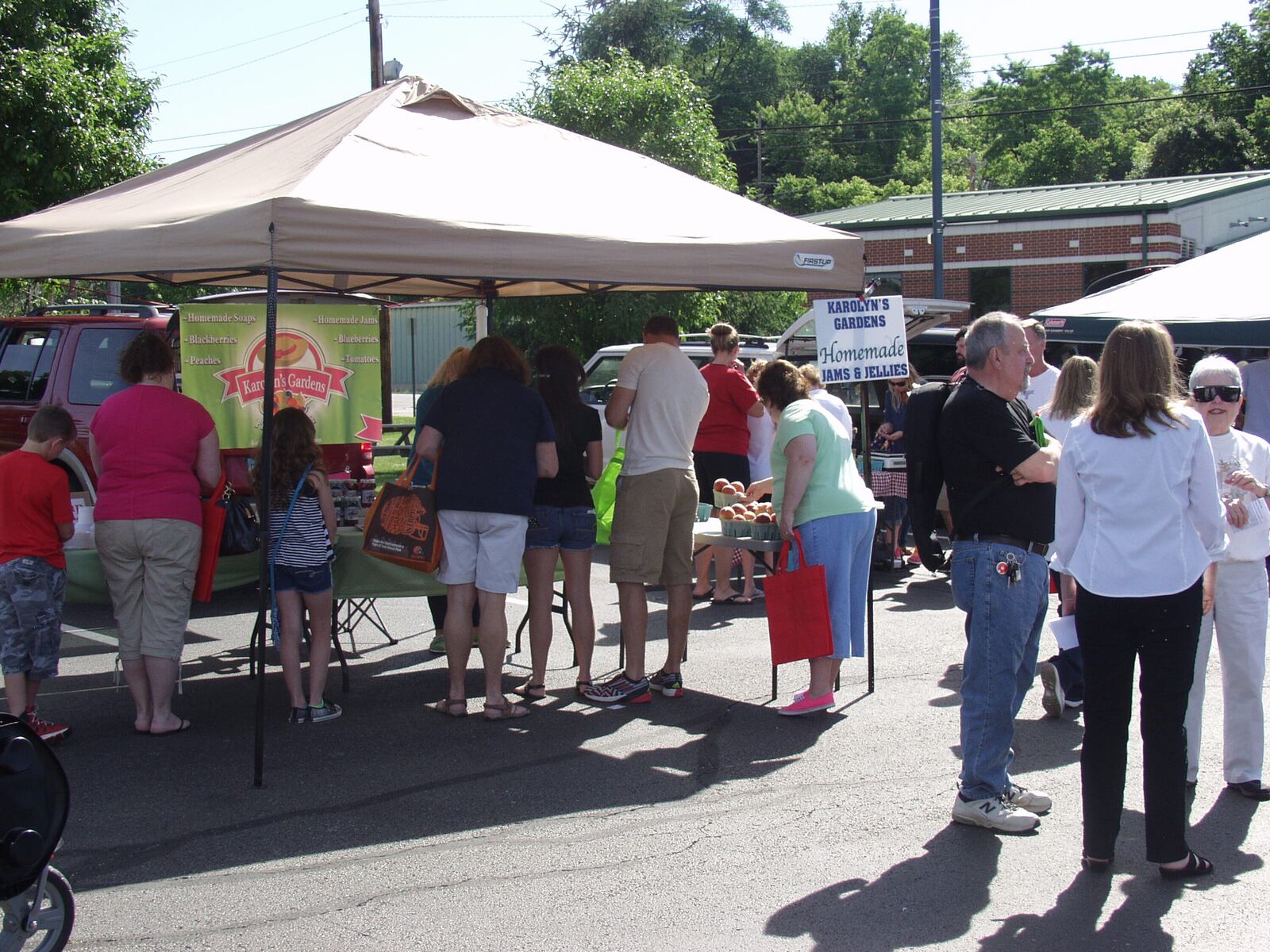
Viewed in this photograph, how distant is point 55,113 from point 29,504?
1006 centimetres

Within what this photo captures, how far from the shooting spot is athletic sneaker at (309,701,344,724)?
631 cm

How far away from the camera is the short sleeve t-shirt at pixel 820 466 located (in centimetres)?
618

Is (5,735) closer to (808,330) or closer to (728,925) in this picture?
(728,925)

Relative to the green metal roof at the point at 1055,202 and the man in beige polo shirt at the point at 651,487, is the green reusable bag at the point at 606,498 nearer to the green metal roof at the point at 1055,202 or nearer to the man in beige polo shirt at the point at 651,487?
the man in beige polo shirt at the point at 651,487

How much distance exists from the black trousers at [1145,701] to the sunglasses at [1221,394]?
3.87ft

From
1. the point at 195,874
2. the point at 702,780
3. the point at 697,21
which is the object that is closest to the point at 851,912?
the point at 702,780

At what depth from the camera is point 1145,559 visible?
163 inches

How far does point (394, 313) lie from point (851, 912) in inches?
1637

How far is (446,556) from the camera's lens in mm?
6109

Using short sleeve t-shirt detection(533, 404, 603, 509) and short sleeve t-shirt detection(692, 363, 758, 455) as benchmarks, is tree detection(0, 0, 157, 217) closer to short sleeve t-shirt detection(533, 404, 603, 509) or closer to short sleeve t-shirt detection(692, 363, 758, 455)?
short sleeve t-shirt detection(692, 363, 758, 455)

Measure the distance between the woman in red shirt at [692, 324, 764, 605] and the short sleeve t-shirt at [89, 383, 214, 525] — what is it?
4.50 meters

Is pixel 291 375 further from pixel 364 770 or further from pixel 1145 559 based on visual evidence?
pixel 1145 559

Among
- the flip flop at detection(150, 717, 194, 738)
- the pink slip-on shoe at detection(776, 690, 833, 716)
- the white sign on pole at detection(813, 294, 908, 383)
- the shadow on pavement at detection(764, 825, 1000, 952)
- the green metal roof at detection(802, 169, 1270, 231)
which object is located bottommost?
the shadow on pavement at detection(764, 825, 1000, 952)

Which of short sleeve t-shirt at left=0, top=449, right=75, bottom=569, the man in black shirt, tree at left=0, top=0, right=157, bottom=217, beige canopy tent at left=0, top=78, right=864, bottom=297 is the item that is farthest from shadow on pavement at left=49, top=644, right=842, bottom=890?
tree at left=0, top=0, right=157, bottom=217
